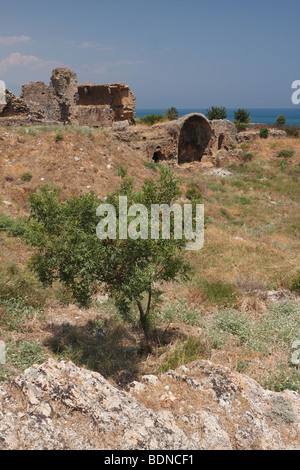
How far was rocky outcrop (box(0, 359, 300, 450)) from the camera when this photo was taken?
4.08 metres

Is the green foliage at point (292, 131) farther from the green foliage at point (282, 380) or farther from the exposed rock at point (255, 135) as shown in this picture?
the green foliage at point (282, 380)

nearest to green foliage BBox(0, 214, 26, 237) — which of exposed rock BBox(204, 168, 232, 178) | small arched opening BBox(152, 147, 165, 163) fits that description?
small arched opening BBox(152, 147, 165, 163)

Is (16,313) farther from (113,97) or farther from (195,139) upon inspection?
(113,97)

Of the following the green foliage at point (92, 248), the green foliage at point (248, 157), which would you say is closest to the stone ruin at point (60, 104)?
the green foliage at point (248, 157)

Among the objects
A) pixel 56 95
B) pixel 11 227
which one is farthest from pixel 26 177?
pixel 56 95

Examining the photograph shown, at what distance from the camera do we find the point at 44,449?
381cm

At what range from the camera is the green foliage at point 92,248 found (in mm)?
5402

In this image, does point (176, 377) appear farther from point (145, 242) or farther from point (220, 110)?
point (220, 110)

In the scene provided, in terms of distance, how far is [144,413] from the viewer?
4.61 metres

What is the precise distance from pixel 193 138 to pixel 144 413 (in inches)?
1100

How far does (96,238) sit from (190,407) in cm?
276

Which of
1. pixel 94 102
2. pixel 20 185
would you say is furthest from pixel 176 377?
pixel 94 102

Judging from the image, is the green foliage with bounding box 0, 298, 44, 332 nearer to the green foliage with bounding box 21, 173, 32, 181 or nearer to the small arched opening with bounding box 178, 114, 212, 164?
the green foliage with bounding box 21, 173, 32, 181

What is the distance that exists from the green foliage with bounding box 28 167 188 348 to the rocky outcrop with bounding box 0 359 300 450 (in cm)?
141
